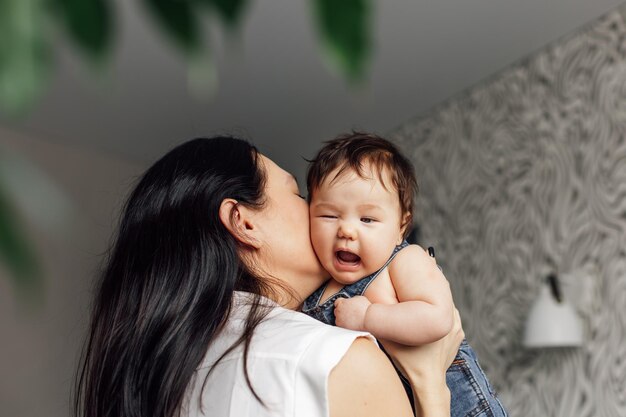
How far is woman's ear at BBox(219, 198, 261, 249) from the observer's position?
1.19 m

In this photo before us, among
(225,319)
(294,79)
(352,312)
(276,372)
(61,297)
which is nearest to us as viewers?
(276,372)

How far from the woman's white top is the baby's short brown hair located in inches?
17.2

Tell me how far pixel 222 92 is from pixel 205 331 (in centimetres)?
297

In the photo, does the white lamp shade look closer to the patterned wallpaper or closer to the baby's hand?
the patterned wallpaper

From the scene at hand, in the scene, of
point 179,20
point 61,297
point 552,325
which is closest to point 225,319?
point 179,20

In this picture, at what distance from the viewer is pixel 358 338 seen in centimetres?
99

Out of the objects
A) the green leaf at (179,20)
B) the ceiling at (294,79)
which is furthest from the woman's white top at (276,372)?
the ceiling at (294,79)

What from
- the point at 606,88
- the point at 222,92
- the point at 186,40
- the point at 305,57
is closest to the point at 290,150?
the point at 222,92

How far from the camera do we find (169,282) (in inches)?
44.2

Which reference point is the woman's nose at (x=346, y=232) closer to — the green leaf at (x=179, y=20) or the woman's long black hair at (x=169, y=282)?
the woman's long black hair at (x=169, y=282)

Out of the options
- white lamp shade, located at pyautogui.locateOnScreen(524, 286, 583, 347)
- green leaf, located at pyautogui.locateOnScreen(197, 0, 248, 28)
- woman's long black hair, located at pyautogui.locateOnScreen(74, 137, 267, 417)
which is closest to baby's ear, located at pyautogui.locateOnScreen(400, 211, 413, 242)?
woman's long black hair, located at pyautogui.locateOnScreen(74, 137, 267, 417)

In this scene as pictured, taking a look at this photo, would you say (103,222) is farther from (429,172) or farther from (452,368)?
(452,368)

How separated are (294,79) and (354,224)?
250 centimetres

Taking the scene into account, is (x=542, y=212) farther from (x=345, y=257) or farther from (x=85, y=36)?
(x=85, y=36)
